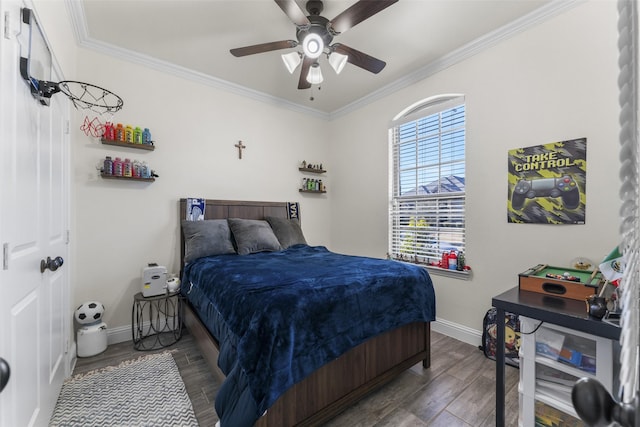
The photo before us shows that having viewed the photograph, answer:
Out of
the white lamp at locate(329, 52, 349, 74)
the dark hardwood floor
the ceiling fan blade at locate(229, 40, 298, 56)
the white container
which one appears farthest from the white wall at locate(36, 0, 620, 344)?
the white lamp at locate(329, 52, 349, 74)

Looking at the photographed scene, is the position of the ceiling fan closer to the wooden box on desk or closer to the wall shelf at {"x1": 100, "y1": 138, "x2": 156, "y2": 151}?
the wall shelf at {"x1": 100, "y1": 138, "x2": 156, "y2": 151}

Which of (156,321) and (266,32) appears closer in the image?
(266,32)

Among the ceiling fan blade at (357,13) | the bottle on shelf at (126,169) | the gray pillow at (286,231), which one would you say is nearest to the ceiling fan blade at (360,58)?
the ceiling fan blade at (357,13)

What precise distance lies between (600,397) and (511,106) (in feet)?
8.70

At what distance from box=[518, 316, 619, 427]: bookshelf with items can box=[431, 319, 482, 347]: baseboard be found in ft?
3.81

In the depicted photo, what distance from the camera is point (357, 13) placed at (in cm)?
178

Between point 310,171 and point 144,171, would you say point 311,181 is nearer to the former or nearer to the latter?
point 310,171

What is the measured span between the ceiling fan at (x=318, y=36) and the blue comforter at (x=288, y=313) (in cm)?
166

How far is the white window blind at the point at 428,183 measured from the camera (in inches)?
111

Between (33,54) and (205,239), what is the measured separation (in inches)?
70.8

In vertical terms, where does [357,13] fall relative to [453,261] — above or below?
above

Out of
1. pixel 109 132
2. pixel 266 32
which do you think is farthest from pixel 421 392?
pixel 109 132

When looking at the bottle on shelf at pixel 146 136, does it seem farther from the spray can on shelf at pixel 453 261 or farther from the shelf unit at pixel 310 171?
the spray can on shelf at pixel 453 261

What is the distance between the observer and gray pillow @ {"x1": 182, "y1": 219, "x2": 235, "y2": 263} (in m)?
2.71
